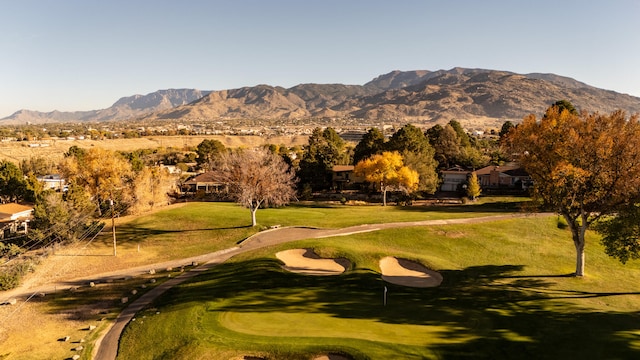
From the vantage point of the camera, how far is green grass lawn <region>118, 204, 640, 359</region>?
19.7 metres

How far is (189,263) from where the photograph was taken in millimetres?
40250

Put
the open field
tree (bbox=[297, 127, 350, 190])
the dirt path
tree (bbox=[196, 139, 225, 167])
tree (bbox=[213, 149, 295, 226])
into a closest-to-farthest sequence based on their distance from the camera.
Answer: the open field
the dirt path
tree (bbox=[213, 149, 295, 226])
tree (bbox=[297, 127, 350, 190])
tree (bbox=[196, 139, 225, 167])

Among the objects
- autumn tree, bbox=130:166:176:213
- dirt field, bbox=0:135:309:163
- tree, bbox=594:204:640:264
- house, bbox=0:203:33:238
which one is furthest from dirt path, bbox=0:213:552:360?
dirt field, bbox=0:135:309:163

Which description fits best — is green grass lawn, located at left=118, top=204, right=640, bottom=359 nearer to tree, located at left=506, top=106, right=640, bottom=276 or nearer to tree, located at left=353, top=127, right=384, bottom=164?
tree, located at left=506, top=106, right=640, bottom=276

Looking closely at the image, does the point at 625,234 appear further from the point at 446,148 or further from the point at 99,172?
the point at 446,148

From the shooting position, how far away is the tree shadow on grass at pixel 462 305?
19.5 metres

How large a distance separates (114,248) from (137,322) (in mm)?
21495

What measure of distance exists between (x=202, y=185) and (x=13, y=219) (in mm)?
37122

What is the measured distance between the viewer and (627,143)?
27.7 meters

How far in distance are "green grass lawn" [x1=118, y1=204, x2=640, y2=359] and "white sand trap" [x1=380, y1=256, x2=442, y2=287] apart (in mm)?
897

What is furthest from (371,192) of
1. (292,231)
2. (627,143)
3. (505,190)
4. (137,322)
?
(137,322)

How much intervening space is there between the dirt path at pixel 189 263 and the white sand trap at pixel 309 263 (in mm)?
4570

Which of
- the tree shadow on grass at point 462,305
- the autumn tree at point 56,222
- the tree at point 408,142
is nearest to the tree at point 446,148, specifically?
the tree at point 408,142

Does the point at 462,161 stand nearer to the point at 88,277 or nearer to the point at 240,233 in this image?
the point at 240,233
